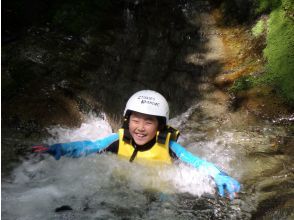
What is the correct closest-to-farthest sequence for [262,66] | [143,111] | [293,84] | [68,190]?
[68,190]
[143,111]
[293,84]
[262,66]

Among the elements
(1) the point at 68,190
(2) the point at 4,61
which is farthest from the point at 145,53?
(1) the point at 68,190

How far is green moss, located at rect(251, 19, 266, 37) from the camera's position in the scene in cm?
843

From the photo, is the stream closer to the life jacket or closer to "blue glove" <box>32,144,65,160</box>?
the life jacket

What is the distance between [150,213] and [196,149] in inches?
77.6

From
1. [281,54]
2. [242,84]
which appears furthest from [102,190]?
[281,54]

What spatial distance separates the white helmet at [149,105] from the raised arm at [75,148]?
0.48 m

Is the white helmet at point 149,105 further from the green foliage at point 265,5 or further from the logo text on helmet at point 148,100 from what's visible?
the green foliage at point 265,5

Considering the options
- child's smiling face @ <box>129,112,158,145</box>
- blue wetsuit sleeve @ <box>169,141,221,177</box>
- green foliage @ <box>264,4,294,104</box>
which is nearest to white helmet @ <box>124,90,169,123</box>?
child's smiling face @ <box>129,112,158,145</box>

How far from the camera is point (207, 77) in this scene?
8.18 metres

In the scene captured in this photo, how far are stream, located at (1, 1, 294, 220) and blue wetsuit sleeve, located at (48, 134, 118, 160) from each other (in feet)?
0.48

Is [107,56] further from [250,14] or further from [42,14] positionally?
[250,14]

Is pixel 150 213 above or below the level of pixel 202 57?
below

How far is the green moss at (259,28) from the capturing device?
8.43 metres

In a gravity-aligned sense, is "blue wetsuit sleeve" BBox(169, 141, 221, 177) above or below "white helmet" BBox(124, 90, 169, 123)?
below
